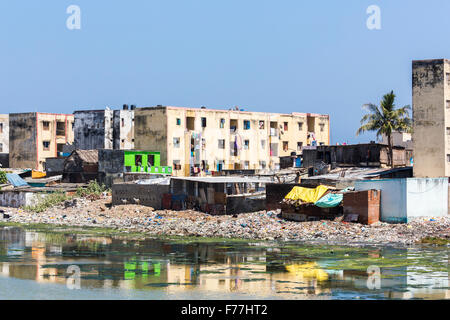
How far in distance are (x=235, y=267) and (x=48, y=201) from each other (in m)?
29.7

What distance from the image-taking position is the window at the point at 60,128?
84.3 m

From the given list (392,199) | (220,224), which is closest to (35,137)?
(220,224)

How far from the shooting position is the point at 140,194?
164ft

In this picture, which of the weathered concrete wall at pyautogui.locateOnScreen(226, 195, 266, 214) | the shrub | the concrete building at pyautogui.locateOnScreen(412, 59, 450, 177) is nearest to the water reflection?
the weathered concrete wall at pyautogui.locateOnScreen(226, 195, 266, 214)

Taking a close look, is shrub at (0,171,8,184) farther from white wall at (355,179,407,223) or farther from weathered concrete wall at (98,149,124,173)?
white wall at (355,179,407,223)

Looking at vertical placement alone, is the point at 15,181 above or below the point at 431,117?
below

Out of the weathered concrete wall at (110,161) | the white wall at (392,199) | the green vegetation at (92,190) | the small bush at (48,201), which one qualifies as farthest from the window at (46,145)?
the white wall at (392,199)

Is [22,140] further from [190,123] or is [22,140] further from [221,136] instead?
[221,136]

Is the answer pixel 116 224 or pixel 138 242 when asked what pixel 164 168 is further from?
pixel 138 242

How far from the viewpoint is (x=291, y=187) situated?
4147 centimetres

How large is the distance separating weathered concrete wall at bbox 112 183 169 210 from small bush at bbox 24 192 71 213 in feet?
15.8
